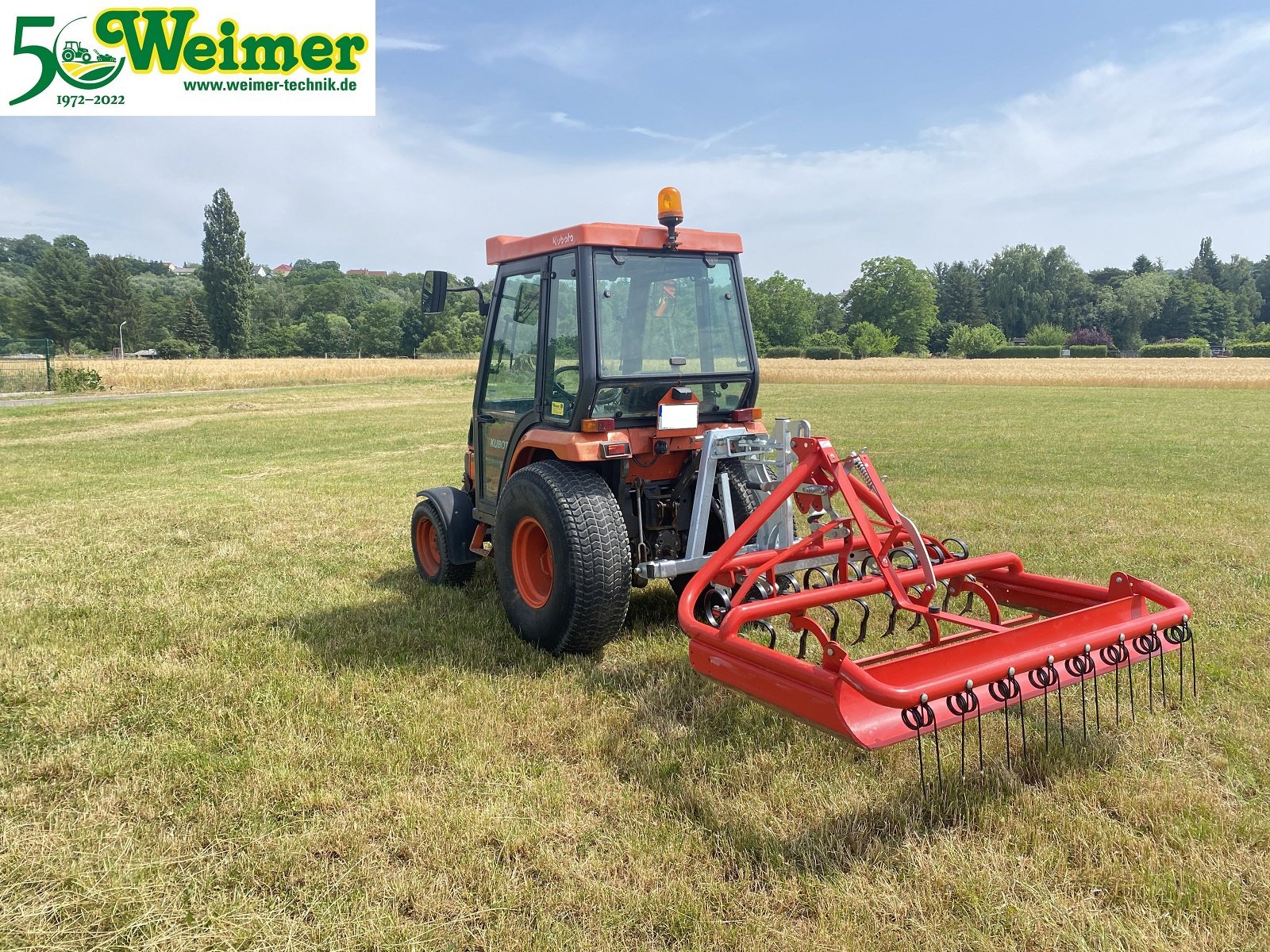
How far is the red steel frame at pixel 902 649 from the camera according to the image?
306 centimetres

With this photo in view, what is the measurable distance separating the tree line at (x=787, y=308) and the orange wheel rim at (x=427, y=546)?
167 feet

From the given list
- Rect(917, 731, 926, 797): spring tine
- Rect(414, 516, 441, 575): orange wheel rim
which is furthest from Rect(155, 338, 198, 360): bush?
Rect(917, 731, 926, 797): spring tine

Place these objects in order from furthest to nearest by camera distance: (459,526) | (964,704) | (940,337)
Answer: (940,337) → (459,526) → (964,704)

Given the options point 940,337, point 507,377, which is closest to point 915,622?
point 507,377

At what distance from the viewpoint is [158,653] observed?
16.4 feet

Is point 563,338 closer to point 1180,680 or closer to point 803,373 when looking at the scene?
point 1180,680

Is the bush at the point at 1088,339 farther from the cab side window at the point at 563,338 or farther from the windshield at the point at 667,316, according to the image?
the cab side window at the point at 563,338

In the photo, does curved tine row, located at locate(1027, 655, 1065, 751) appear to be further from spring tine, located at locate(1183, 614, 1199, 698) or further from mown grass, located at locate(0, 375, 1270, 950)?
spring tine, located at locate(1183, 614, 1199, 698)

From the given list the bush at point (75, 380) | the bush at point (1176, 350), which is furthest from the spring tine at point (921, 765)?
the bush at point (1176, 350)

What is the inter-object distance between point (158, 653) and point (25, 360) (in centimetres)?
2925

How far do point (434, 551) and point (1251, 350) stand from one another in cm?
7634

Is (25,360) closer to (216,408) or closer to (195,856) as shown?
(216,408)

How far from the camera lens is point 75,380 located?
93.9 ft

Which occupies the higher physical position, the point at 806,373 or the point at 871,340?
the point at 871,340
